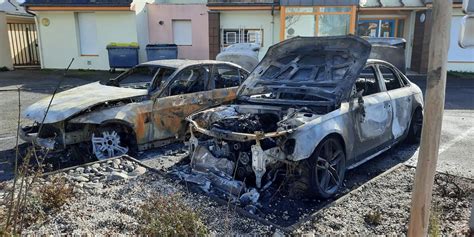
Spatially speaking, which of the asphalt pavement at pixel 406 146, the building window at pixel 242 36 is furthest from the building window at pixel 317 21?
the asphalt pavement at pixel 406 146

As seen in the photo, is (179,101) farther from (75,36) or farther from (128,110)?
(75,36)

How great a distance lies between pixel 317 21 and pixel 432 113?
46.7ft

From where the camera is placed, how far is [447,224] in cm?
364

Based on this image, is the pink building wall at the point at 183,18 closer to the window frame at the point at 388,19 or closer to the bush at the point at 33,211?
the window frame at the point at 388,19

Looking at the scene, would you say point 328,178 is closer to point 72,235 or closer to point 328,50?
point 328,50

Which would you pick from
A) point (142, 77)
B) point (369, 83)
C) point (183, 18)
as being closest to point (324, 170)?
point (369, 83)

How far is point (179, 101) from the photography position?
20.3ft

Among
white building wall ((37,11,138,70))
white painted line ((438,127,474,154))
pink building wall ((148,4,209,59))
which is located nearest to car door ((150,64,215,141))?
white painted line ((438,127,474,154))

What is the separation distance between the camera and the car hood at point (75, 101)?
524 centimetres

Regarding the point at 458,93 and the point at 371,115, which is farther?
the point at 458,93

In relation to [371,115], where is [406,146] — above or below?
below

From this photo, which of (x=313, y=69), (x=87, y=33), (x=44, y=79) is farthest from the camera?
(x=87, y=33)

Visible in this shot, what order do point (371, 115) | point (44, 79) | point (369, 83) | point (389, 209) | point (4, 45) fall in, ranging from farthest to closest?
point (4, 45), point (44, 79), point (369, 83), point (371, 115), point (389, 209)

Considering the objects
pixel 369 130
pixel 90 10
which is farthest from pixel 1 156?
pixel 90 10
